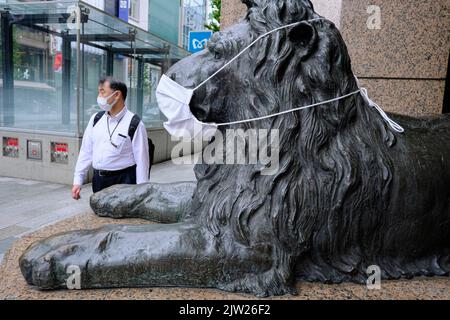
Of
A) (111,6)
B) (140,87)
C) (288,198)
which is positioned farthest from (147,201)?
(111,6)

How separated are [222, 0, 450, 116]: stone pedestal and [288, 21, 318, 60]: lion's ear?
6.04ft

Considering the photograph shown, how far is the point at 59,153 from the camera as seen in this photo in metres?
8.09

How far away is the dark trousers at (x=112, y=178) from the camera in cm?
397

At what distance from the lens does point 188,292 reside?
5.83ft

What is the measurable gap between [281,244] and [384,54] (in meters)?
2.34

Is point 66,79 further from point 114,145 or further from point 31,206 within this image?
point 114,145

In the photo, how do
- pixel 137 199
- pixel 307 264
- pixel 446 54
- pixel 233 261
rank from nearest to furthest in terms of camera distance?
pixel 233 261
pixel 307 264
pixel 137 199
pixel 446 54

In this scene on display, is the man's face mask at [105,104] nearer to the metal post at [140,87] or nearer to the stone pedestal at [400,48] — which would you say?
the stone pedestal at [400,48]

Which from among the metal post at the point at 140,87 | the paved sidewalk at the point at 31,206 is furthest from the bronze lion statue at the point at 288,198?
the metal post at the point at 140,87

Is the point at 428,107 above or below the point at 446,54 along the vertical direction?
below

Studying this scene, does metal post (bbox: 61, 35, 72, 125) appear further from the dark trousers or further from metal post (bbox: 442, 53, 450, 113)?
metal post (bbox: 442, 53, 450, 113)

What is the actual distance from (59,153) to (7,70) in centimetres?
235

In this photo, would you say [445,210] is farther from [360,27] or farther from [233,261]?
[360,27]

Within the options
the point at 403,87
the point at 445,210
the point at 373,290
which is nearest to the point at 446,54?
the point at 403,87
